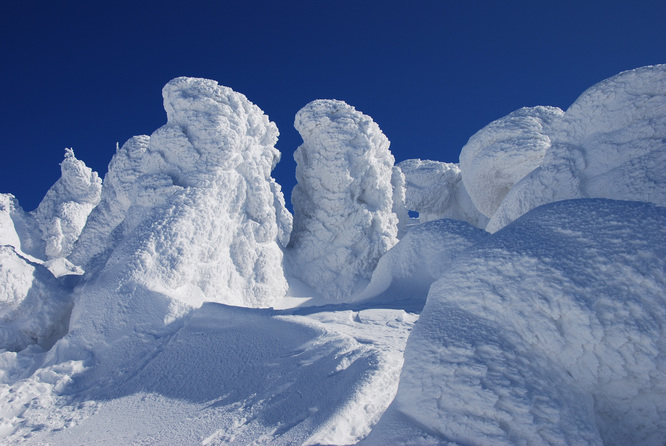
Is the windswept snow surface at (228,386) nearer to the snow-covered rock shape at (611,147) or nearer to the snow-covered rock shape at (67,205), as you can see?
the snow-covered rock shape at (611,147)

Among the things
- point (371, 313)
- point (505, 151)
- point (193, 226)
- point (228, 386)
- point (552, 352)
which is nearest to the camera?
point (552, 352)

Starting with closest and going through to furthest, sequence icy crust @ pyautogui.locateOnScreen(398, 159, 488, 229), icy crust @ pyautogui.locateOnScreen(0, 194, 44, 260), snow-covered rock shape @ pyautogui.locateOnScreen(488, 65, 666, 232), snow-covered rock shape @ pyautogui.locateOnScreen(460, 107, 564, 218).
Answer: snow-covered rock shape @ pyautogui.locateOnScreen(488, 65, 666, 232) → snow-covered rock shape @ pyautogui.locateOnScreen(460, 107, 564, 218) → icy crust @ pyautogui.locateOnScreen(0, 194, 44, 260) → icy crust @ pyautogui.locateOnScreen(398, 159, 488, 229)

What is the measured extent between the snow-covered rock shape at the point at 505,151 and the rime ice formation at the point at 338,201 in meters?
2.58

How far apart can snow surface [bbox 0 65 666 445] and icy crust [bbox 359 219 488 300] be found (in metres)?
0.02

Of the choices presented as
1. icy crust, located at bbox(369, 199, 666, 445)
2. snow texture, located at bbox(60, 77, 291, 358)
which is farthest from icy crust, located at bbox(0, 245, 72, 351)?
icy crust, located at bbox(369, 199, 666, 445)

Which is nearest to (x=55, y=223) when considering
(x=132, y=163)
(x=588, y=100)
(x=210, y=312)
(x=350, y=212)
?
(x=132, y=163)

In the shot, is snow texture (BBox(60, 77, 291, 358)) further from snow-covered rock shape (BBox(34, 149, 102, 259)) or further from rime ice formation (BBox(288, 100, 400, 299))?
snow-covered rock shape (BBox(34, 149, 102, 259))

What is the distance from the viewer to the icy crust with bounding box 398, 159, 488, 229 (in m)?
13.2

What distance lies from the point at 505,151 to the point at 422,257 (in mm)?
3026

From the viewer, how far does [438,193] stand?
1334cm

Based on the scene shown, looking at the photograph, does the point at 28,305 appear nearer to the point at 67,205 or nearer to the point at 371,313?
the point at 371,313

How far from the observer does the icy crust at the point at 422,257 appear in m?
4.81

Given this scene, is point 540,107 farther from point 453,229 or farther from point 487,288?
point 487,288

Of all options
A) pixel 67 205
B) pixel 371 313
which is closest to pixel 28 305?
pixel 371 313
